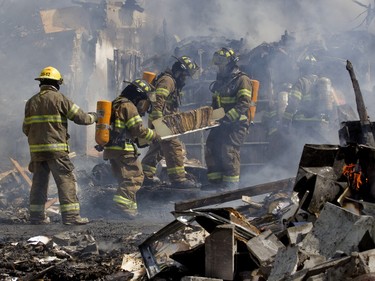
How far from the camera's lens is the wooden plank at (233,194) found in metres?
6.24

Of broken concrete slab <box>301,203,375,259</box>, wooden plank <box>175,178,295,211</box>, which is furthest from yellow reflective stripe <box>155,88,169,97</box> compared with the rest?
broken concrete slab <box>301,203,375,259</box>

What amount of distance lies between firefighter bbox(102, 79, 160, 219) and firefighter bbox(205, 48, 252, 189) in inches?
71.6

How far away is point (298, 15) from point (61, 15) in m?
10.3

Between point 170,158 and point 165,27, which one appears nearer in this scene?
point 170,158

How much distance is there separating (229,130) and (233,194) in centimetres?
311

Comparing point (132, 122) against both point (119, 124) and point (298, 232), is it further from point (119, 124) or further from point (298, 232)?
point (298, 232)

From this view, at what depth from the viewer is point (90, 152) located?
1523 cm

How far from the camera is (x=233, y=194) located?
22.3ft

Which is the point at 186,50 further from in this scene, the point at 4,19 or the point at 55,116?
the point at 4,19

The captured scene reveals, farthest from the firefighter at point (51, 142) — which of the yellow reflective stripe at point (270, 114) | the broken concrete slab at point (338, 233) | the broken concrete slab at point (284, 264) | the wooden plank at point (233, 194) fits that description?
the yellow reflective stripe at point (270, 114)

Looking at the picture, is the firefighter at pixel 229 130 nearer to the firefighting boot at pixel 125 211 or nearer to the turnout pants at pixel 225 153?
the turnout pants at pixel 225 153

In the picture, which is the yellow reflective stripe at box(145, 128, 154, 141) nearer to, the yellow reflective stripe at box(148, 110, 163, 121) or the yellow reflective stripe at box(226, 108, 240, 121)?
the yellow reflective stripe at box(148, 110, 163, 121)

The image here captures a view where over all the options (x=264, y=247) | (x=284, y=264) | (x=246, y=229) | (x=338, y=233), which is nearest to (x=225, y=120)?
(x=246, y=229)

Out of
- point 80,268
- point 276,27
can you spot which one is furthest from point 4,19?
point 80,268
